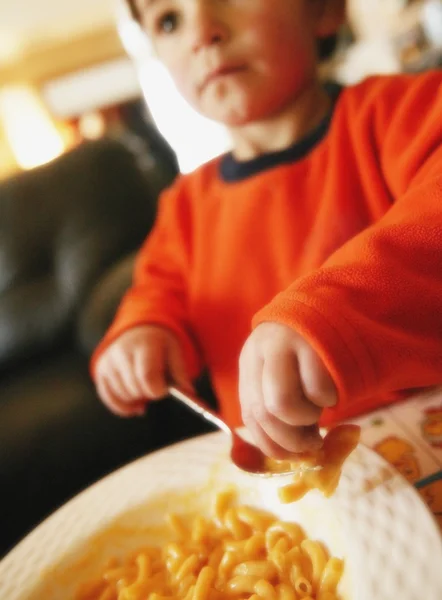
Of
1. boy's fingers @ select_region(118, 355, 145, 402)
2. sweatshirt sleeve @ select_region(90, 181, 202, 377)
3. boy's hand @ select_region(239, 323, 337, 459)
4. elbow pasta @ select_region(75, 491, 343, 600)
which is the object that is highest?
boy's hand @ select_region(239, 323, 337, 459)

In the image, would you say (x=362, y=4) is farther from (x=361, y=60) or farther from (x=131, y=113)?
(x=131, y=113)

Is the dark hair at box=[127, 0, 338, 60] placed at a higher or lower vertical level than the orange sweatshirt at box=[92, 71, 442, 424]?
higher

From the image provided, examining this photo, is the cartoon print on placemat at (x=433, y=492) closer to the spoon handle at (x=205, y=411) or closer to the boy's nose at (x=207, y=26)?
the spoon handle at (x=205, y=411)

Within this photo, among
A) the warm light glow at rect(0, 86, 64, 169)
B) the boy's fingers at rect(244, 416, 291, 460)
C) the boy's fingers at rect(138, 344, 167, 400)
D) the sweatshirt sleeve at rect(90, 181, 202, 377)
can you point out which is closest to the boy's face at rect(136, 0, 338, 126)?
the sweatshirt sleeve at rect(90, 181, 202, 377)

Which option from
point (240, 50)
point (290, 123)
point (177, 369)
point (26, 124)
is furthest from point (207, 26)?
point (26, 124)

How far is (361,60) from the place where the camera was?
1.41 m

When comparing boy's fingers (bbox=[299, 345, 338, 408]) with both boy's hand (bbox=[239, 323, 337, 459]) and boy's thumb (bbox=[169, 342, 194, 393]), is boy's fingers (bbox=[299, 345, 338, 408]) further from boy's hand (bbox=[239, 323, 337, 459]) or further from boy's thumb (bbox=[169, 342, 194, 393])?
boy's thumb (bbox=[169, 342, 194, 393])

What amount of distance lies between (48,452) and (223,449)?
42cm

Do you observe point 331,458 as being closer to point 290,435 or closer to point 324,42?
point 290,435

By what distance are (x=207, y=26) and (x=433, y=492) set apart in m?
0.48

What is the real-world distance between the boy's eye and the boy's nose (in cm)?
5

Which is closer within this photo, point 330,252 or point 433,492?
point 433,492

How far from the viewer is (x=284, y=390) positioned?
30 cm

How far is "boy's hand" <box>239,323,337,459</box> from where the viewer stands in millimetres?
302
